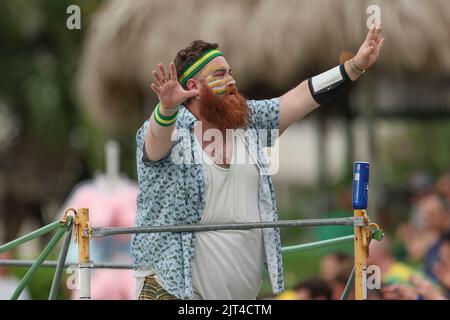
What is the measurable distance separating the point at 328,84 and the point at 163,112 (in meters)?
0.73

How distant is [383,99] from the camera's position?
531 inches

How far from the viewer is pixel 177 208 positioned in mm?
4172

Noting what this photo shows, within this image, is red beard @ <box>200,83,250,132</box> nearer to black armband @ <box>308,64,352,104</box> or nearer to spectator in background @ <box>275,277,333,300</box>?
black armband @ <box>308,64,352,104</box>

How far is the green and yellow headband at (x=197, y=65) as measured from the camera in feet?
13.9

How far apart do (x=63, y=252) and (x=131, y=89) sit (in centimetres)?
854

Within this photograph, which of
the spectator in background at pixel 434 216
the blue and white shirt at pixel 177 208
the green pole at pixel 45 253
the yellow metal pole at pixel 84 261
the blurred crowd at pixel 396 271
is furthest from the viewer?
the spectator in background at pixel 434 216

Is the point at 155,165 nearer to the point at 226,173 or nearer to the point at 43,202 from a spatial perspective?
the point at 226,173

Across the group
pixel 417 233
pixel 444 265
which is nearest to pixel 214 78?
pixel 444 265

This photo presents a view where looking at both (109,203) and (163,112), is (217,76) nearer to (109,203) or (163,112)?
(163,112)

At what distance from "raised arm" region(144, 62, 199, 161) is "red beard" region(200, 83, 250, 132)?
19cm

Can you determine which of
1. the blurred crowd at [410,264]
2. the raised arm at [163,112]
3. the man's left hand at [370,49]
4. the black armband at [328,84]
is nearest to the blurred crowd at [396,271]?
the blurred crowd at [410,264]

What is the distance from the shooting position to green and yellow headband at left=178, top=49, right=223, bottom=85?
4.23m

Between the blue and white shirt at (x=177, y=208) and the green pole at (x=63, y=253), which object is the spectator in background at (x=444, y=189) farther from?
the green pole at (x=63, y=253)

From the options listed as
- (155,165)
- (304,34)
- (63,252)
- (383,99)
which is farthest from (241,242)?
(383,99)
